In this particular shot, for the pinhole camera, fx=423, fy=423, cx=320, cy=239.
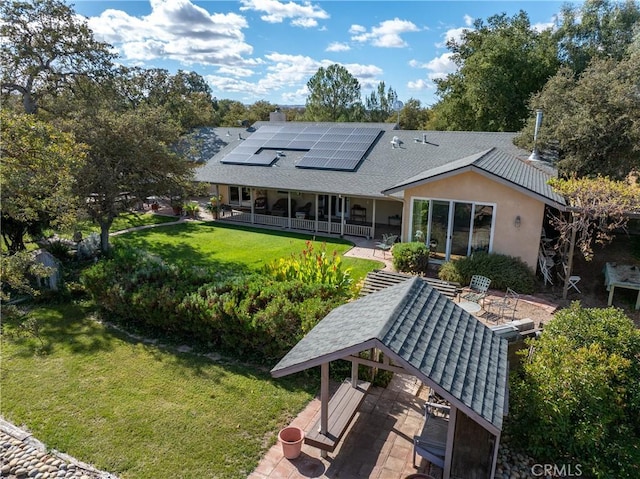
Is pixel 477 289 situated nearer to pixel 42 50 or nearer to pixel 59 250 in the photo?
pixel 59 250

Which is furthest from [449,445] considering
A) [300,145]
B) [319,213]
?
[300,145]

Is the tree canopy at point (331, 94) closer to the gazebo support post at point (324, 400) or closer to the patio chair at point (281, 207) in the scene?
the patio chair at point (281, 207)

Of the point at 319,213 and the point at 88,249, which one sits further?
the point at 319,213

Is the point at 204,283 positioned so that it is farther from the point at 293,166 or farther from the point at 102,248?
the point at 293,166

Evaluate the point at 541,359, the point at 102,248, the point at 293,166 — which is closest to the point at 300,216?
the point at 293,166

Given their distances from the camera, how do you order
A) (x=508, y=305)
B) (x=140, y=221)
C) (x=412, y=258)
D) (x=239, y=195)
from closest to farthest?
(x=508, y=305), (x=412, y=258), (x=140, y=221), (x=239, y=195)

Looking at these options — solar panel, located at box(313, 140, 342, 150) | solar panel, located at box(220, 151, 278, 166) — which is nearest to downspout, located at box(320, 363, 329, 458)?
solar panel, located at box(220, 151, 278, 166)
